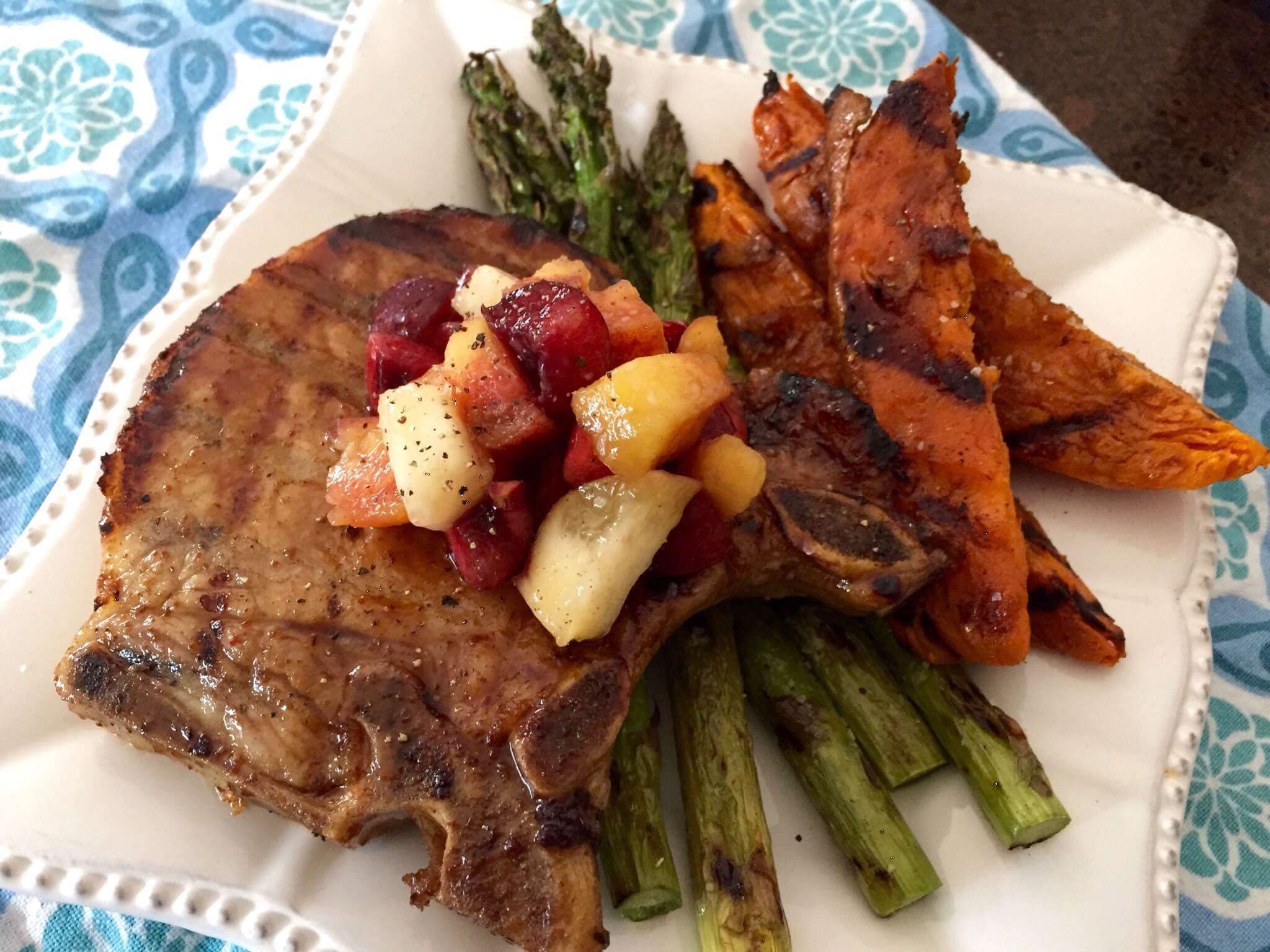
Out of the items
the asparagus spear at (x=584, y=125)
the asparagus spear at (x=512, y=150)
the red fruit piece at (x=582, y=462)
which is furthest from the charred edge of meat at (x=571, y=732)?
the asparagus spear at (x=512, y=150)

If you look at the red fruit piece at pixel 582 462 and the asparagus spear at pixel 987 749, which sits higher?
the red fruit piece at pixel 582 462

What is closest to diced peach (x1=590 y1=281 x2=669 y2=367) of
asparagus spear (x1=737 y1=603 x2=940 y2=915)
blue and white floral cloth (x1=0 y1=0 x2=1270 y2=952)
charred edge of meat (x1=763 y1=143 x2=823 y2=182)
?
asparagus spear (x1=737 y1=603 x2=940 y2=915)

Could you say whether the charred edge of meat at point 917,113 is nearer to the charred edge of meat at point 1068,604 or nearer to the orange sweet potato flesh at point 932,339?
the orange sweet potato flesh at point 932,339

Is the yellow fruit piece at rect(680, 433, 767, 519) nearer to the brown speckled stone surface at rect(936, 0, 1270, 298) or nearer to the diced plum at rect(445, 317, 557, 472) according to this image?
the diced plum at rect(445, 317, 557, 472)

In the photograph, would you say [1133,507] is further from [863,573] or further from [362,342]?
[362,342]

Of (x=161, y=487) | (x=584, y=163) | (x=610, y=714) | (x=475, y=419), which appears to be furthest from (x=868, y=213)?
(x=161, y=487)
